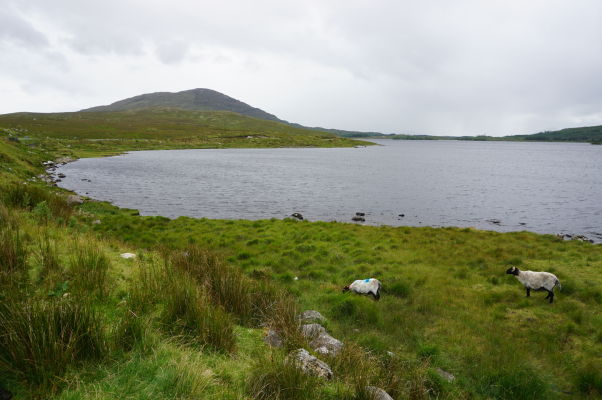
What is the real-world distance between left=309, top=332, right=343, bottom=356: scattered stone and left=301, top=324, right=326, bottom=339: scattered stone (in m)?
0.10

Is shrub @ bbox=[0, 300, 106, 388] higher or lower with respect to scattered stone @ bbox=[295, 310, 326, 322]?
higher

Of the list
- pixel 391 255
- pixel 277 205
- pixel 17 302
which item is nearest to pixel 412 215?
pixel 277 205

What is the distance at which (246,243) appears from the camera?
19.4 m

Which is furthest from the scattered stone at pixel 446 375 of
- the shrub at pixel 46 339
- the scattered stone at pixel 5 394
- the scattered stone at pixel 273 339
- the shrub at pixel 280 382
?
the scattered stone at pixel 5 394

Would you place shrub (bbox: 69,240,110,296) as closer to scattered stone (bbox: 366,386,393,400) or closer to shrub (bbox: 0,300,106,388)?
shrub (bbox: 0,300,106,388)

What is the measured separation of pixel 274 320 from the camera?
25.2ft

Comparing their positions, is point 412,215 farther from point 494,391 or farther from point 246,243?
point 494,391

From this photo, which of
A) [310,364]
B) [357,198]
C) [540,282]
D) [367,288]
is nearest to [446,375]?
[310,364]

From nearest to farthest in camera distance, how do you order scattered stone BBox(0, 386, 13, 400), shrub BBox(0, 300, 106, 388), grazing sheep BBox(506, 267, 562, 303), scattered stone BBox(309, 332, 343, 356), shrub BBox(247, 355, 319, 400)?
scattered stone BBox(0, 386, 13, 400) < shrub BBox(0, 300, 106, 388) < shrub BBox(247, 355, 319, 400) < scattered stone BBox(309, 332, 343, 356) < grazing sheep BBox(506, 267, 562, 303)

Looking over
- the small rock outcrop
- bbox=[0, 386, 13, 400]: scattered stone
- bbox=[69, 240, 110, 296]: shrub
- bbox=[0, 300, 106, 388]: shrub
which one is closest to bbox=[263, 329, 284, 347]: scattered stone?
the small rock outcrop

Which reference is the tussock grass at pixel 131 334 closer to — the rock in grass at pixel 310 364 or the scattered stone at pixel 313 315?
the rock in grass at pixel 310 364

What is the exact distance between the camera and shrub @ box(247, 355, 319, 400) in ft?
16.1

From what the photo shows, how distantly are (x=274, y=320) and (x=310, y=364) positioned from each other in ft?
6.35

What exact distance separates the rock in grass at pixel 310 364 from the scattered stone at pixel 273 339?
85cm
